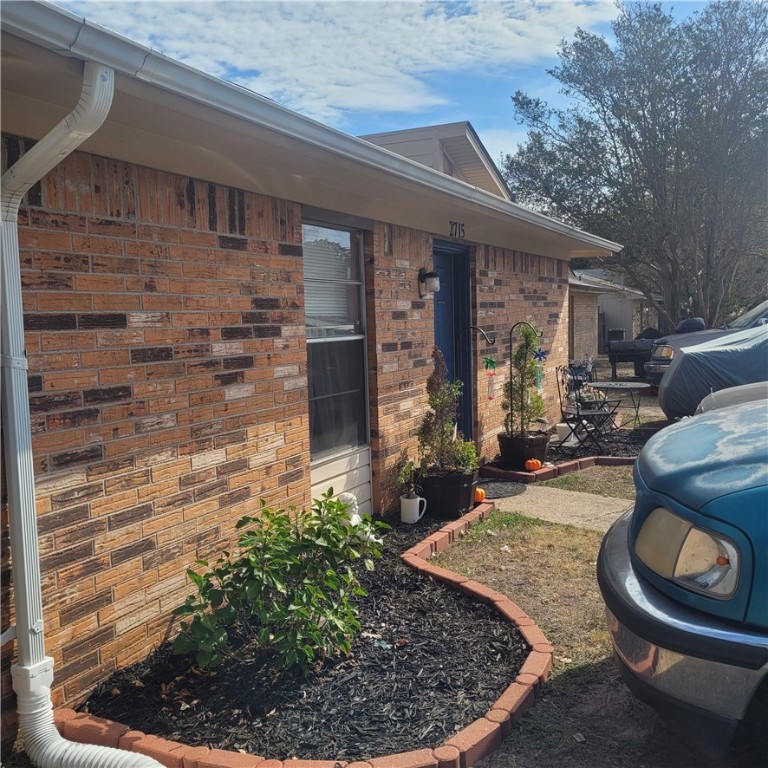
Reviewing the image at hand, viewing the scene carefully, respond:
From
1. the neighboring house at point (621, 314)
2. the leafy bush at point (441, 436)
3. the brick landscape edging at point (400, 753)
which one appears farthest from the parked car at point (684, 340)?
the neighboring house at point (621, 314)

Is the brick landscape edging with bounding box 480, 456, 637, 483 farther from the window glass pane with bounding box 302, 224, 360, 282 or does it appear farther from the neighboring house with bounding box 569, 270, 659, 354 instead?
the neighboring house with bounding box 569, 270, 659, 354

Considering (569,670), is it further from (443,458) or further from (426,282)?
(426,282)

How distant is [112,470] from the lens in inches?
130

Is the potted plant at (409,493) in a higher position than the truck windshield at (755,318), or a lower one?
lower

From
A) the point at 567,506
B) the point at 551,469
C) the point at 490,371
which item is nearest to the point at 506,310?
the point at 490,371

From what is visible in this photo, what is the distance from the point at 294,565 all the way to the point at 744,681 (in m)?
1.94

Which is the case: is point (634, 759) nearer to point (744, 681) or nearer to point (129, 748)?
point (744, 681)

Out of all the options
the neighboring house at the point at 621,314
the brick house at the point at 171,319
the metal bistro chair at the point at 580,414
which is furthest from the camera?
the neighboring house at the point at 621,314

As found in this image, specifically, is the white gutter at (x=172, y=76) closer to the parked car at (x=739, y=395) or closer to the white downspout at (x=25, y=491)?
the white downspout at (x=25, y=491)

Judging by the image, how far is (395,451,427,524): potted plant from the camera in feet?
18.7

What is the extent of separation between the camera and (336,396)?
542cm

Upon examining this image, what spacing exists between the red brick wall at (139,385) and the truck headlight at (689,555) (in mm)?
2332

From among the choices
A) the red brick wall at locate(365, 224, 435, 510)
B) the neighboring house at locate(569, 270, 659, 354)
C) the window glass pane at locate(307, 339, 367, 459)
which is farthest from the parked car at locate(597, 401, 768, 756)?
the neighboring house at locate(569, 270, 659, 354)

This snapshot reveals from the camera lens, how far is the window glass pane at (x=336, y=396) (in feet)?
16.9
